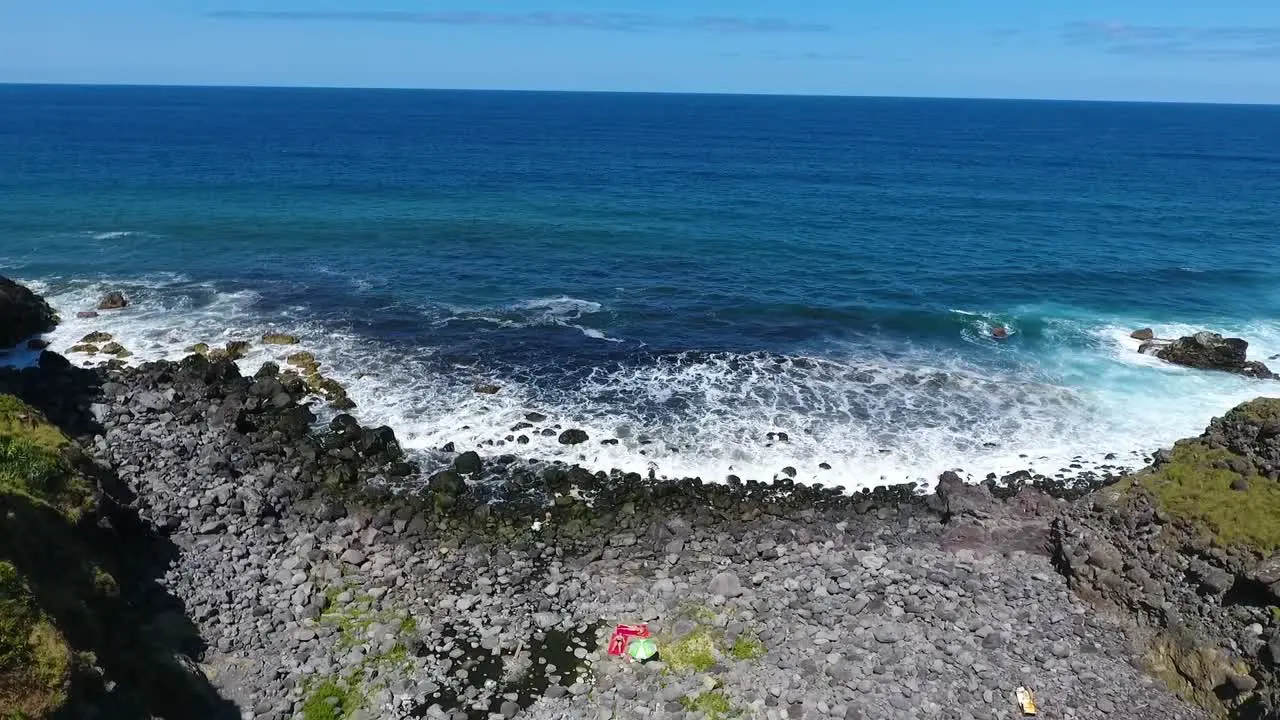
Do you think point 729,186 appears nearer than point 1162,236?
No

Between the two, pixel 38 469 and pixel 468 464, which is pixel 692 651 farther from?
pixel 38 469

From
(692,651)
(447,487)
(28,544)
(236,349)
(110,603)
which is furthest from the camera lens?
(236,349)

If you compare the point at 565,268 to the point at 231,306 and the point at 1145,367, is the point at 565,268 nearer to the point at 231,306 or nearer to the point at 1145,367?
the point at 231,306

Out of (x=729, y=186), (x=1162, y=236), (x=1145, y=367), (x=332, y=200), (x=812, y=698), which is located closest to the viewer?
(x=812, y=698)

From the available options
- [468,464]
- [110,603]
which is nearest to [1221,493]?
[468,464]

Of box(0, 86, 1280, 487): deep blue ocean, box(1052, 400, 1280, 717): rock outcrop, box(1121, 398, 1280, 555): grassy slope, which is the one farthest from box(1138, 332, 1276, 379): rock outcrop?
box(1052, 400, 1280, 717): rock outcrop

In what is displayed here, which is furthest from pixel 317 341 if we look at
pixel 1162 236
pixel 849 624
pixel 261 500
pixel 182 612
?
pixel 1162 236

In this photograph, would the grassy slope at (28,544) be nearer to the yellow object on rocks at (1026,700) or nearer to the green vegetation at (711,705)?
the green vegetation at (711,705)

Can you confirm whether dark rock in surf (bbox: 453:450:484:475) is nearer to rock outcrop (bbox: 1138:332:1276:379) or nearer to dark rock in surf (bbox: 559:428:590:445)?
dark rock in surf (bbox: 559:428:590:445)
